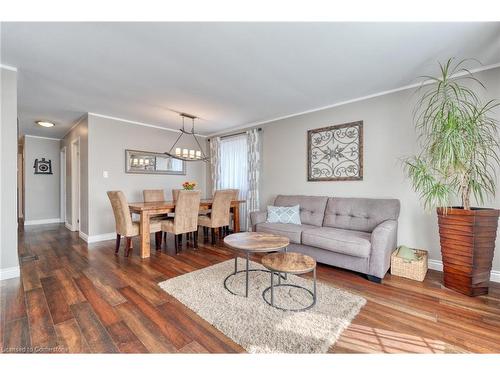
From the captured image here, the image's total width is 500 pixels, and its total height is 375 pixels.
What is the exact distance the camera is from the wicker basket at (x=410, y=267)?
236 centimetres

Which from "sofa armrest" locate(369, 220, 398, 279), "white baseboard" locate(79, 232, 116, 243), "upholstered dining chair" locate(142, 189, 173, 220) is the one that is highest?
"upholstered dining chair" locate(142, 189, 173, 220)

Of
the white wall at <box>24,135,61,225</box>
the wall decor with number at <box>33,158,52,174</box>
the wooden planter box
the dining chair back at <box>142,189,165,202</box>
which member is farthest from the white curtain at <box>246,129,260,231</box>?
the wall decor with number at <box>33,158,52,174</box>

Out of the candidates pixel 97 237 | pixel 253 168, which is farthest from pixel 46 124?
pixel 253 168

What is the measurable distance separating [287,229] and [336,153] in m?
1.43

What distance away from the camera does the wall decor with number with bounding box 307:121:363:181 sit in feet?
10.6

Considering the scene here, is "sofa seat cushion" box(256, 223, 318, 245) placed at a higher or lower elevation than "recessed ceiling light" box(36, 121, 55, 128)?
lower

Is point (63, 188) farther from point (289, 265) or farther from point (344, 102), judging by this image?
point (344, 102)

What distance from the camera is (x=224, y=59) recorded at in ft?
7.19

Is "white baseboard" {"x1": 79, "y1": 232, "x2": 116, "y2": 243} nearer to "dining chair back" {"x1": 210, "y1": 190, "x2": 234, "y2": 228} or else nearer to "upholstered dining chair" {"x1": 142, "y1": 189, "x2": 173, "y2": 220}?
"upholstered dining chair" {"x1": 142, "y1": 189, "x2": 173, "y2": 220}

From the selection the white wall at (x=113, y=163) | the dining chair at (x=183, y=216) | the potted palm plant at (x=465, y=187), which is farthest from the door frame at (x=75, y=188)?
the potted palm plant at (x=465, y=187)

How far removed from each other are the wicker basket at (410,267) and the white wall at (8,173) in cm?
412

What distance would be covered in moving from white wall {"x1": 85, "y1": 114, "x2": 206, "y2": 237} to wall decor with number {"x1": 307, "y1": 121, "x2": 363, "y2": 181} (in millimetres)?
3095
